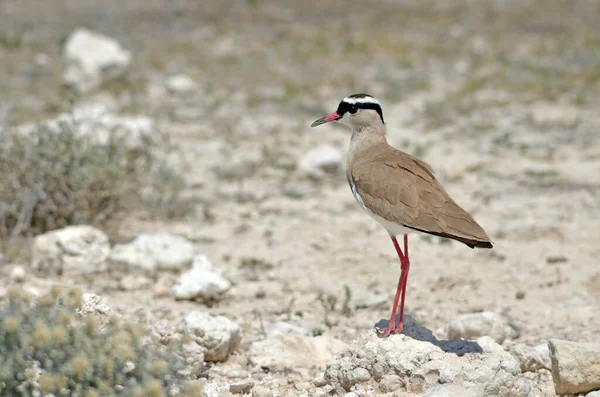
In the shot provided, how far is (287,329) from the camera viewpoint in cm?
515

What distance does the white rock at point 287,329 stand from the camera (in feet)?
16.6

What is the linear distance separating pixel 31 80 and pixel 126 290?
7.71 metres

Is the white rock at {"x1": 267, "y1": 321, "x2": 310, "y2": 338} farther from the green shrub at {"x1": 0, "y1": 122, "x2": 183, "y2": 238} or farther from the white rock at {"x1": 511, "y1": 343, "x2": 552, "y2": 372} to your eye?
the green shrub at {"x1": 0, "y1": 122, "x2": 183, "y2": 238}

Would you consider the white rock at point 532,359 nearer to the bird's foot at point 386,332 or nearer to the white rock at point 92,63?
the bird's foot at point 386,332

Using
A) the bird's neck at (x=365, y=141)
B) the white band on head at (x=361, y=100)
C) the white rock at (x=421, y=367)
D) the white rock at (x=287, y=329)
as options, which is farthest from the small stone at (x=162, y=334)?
the white band on head at (x=361, y=100)

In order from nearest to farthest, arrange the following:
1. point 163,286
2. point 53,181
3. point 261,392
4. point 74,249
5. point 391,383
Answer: point 391,383
point 261,392
point 163,286
point 74,249
point 53,181

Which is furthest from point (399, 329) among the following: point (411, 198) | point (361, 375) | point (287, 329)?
point (287, 329)

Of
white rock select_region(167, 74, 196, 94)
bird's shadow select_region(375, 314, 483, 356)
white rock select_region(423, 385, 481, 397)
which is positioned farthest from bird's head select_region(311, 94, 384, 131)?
white rock select_region(167, 74, 196, 94)

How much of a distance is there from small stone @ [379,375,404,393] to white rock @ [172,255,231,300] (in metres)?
2.20

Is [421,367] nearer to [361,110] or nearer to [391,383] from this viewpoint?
[391,383]

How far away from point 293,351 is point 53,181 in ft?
10.2

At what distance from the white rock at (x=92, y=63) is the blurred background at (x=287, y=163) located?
39 mm

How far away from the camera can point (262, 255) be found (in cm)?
682

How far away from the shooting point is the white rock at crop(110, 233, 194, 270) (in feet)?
21.1
